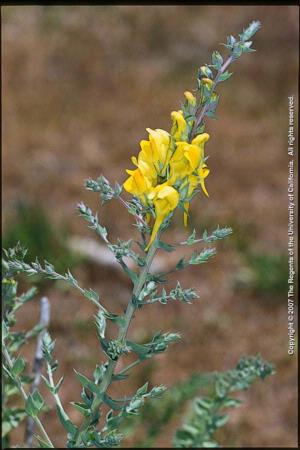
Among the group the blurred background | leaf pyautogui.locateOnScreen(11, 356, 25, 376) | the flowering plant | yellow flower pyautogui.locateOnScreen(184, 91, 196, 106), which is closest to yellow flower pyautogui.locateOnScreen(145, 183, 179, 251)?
the flowering plant

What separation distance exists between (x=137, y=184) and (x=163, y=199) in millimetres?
63

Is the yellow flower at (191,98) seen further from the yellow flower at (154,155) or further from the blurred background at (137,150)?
the blurred background at (137,150)

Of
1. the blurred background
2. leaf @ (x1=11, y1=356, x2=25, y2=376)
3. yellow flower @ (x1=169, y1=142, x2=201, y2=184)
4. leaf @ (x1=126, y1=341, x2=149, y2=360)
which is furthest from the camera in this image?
the blurred background

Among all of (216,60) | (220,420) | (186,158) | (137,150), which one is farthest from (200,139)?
(137,150)

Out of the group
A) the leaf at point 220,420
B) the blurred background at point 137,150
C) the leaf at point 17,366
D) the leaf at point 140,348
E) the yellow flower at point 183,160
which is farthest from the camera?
the blurred background at point 137,150

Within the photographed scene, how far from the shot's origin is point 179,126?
47.5 inches

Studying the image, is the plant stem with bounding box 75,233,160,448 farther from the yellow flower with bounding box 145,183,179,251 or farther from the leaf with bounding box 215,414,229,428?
the leaf with bounding box 215,414,229,428

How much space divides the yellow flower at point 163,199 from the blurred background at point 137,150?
1.91 metres

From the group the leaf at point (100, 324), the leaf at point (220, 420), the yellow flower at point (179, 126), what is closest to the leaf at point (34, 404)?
the leaf at point (100, 324)

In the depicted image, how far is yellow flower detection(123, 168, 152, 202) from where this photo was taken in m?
1.22

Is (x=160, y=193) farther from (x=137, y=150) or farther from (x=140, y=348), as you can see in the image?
(x=137, y=150)

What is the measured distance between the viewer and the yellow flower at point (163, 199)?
1.18 metres

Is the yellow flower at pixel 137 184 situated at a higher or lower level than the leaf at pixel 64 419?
higher

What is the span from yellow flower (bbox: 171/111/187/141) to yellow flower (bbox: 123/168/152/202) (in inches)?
3.5
